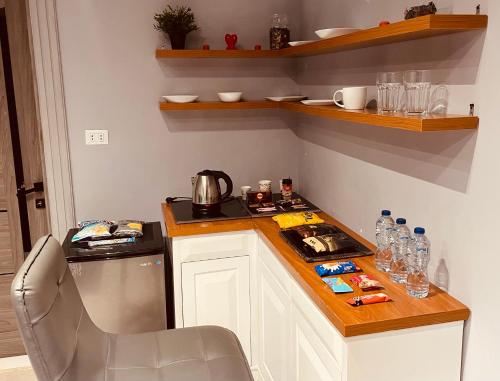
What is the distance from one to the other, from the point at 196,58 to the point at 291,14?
66cm

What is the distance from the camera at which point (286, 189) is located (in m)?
2.96

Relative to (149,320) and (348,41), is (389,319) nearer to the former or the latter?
(348,41)

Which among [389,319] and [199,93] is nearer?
[389,319]

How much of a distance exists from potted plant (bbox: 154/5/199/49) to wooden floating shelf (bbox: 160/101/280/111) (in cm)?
33

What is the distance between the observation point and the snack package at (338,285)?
171 centimetres

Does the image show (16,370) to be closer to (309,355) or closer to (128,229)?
(128,229)

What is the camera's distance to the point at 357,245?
2.16m

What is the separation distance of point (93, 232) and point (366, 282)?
1.51 meters

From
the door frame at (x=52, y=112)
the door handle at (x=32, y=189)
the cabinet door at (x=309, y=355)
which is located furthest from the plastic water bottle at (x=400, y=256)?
the door handle at (x=32, y=189)

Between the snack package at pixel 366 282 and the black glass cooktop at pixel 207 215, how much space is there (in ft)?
3.04

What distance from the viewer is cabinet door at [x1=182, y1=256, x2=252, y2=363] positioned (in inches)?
99.8

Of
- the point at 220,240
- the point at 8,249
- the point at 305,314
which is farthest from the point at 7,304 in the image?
the point at 305,314

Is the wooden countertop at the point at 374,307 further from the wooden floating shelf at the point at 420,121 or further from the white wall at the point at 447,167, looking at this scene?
the wooden floating shelf at the point at 420,121

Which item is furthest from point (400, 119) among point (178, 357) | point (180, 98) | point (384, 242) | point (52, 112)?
point (52, 112)
